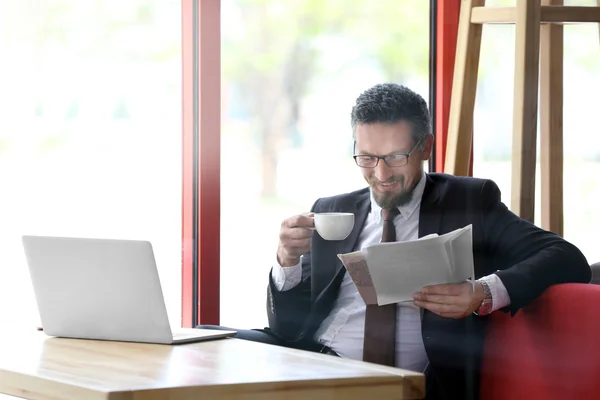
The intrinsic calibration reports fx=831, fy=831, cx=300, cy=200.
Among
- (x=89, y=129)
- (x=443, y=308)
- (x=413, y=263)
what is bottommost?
(x=443, y=308)

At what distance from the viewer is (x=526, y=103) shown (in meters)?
2.55

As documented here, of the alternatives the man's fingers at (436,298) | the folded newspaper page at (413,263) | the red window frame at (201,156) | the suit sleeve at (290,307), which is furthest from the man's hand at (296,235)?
the red window frame at (201,156)

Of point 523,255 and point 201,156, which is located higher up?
point 201,156

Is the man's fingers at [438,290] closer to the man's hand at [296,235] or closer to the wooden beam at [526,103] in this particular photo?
the man's hand at [296,235]

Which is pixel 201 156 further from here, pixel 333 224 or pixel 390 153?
pixel 333 224

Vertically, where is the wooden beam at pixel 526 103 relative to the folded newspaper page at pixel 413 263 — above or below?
above

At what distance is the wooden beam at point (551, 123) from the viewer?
2.75 m

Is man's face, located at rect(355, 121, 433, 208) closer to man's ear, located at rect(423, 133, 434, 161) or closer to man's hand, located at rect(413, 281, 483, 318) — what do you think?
man's ear, located at rect(423, 133, 434, 161)

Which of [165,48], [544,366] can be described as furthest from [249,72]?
[544,366]

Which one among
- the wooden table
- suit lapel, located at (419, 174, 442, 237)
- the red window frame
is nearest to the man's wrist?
suit lapel, located at (419, 174, 442, 237)

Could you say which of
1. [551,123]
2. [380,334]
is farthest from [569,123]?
[380,334]

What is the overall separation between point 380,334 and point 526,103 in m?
0.93

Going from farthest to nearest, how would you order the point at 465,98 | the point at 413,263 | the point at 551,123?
the point at 465,98 → the point at 551,123 → the point at 413,263

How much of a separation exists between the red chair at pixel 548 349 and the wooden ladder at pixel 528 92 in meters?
0.69
